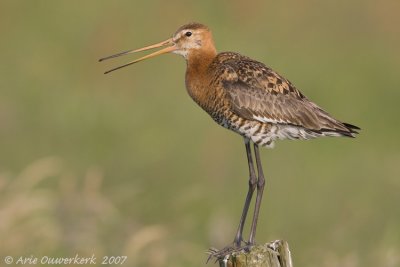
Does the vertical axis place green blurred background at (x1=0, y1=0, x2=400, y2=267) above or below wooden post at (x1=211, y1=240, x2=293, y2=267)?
above

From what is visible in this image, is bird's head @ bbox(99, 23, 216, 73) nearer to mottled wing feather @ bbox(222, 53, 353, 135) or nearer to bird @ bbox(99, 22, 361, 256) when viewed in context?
bird @ bbox(99, 22, 361, 256)

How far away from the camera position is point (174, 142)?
16172mm

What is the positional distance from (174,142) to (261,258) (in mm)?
8441

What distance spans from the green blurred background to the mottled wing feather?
4.09ft

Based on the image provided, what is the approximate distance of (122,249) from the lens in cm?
1136

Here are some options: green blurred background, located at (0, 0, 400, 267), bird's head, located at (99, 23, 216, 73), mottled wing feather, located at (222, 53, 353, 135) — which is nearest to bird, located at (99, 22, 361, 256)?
mottled wing feather, located at (222, 53, 353, 135)

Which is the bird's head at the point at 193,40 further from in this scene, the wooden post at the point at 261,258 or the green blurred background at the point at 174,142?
the wooden post at the point at 261,258

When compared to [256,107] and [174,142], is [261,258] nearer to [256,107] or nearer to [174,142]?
[256,107]

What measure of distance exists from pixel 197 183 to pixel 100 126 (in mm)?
2371

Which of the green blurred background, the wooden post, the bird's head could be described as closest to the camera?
the wooden post

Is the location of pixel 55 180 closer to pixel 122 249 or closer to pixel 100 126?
pixel 100 126

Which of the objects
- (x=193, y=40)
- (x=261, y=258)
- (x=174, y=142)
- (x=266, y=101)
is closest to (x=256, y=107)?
(x=266, y=101)

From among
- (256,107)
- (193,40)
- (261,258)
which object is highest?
(193,40)

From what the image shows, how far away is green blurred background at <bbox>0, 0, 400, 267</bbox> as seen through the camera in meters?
11.8
